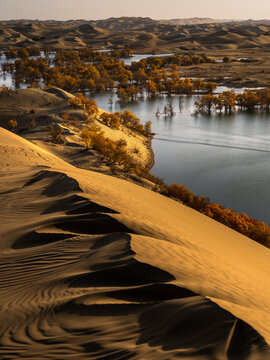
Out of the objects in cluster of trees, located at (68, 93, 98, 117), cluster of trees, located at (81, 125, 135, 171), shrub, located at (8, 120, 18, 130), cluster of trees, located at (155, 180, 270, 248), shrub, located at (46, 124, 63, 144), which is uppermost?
cluster of trees, located at (68, 93, 98, 117)

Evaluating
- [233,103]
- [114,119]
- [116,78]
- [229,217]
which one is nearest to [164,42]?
[116,78]

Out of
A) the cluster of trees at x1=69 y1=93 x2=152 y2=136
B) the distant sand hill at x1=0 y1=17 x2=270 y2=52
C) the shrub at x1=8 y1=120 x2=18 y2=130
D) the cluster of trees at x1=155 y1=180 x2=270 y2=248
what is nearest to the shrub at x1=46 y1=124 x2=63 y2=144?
the shrub at x1=8 y1=120 x2=18 y2=130

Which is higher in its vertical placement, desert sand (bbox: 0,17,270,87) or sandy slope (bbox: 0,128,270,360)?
desert sand (bbox: 0,17,270,87)

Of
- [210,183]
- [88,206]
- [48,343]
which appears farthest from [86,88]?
[48,343]

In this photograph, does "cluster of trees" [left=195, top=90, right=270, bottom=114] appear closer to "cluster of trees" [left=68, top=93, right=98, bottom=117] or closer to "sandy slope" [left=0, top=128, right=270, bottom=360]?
"cluster of trees" [left=68, top=93, right=98, bottom=117]

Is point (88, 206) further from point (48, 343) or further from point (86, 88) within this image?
point (86, 88)

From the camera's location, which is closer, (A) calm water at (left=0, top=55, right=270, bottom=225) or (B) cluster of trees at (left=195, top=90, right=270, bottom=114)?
(A) calm water at (left=0, top=55, right=270, bottom=225)
